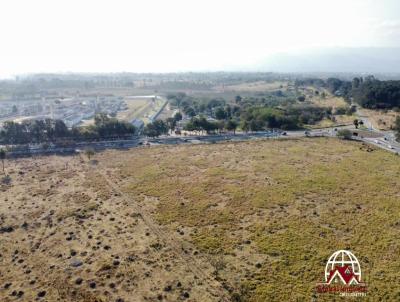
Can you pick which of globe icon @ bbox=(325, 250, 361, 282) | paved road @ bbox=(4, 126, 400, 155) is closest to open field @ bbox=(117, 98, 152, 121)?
paved road @ bbox=(4, 126, 400, 155)

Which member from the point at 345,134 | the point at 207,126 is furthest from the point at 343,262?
the point at 207,126

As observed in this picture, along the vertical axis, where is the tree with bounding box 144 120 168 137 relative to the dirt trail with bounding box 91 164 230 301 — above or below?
above

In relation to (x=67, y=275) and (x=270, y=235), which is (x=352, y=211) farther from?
(x=67, y=275)

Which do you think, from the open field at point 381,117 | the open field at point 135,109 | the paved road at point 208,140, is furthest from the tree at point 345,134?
the open field at point 135,109

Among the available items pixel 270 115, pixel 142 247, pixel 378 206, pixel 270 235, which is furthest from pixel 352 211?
pixel 270 115

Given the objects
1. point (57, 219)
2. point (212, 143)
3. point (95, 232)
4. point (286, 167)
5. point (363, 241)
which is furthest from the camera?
point (212, 143)

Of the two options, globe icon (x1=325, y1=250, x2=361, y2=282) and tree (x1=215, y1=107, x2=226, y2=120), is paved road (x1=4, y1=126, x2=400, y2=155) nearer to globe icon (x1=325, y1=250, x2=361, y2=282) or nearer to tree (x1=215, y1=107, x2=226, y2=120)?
tree (x1=215, y1=107, x2=226, y2=120)
